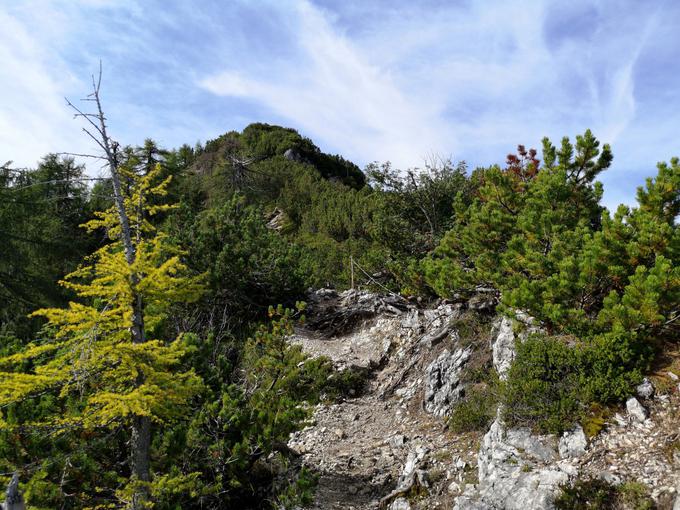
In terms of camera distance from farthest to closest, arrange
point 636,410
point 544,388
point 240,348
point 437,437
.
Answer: point 240,348 < point 437,437 < point 544,388 < point 636,410

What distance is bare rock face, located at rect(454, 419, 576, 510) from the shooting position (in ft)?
15.7

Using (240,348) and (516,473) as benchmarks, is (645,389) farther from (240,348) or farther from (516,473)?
(240,348)

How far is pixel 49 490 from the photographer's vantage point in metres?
4.02

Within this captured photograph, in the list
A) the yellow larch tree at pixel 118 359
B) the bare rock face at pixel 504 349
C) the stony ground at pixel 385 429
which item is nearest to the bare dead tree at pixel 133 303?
the yellow larch tree at pixel 118 359

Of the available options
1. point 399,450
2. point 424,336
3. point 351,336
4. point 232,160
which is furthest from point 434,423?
point 232,160

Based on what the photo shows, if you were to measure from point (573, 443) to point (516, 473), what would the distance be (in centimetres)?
77

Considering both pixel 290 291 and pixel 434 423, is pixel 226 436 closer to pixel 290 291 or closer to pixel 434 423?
pixel 434 423

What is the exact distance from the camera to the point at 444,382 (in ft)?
27.6

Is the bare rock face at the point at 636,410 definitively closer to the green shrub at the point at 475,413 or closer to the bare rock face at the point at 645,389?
the bare rock face at the point at 645,389

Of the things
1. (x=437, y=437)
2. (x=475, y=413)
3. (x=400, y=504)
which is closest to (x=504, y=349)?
(x=475, y=413)

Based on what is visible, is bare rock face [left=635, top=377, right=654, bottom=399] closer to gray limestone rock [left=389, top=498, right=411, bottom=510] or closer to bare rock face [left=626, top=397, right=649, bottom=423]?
bare rock face [left=626, top=397, right=649, bottom=423]

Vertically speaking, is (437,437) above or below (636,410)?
below

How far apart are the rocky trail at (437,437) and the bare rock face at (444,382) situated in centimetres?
2

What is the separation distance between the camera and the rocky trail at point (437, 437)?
4.83 m
